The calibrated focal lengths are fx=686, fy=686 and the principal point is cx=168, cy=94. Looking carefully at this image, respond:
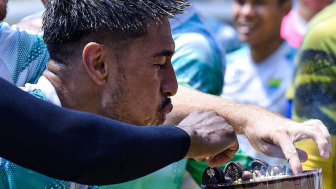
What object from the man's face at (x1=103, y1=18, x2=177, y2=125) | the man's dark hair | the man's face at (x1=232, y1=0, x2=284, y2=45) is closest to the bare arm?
the man's face at (x1=103, y1=18, x2=177, y2=125)

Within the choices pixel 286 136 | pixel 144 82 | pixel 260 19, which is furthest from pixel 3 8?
pixel 260 19

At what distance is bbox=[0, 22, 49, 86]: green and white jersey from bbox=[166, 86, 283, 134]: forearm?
47 cm

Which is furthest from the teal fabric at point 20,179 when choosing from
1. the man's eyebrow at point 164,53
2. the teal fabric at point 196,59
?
the teal fabric at point 196,59

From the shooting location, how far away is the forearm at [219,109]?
2061 millimetres

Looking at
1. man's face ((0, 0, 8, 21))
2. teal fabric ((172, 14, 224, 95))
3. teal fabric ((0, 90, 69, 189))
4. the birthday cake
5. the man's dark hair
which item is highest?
the man's dark hair

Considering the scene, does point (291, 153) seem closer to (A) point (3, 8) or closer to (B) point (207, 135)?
(B) point (207, 135)

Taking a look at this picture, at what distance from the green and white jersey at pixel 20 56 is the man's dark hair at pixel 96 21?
25 centimetres

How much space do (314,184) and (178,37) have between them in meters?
1.66

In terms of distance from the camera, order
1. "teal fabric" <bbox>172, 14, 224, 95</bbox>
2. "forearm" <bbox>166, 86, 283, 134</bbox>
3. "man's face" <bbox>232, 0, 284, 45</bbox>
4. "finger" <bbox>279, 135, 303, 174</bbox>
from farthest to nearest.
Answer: "man's face" <bbox>232, 0, 284, 45</bbox> → "teal fabric" <bbox>172, 14, 224, 95</bbox> → "forearm" <bbox>166, 86, 283, 134</bbox> → "finger" <bbox>279, 135, 303, 174</bbox>

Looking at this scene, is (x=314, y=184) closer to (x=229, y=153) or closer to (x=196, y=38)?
(x=229, y=153)

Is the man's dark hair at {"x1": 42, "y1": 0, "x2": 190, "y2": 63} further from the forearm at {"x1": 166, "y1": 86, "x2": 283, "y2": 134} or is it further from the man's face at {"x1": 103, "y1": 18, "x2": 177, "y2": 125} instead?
the forearm at {"x1": 166, "y1": 86, "x2": 283, "y2": 134}

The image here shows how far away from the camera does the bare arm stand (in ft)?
5.67

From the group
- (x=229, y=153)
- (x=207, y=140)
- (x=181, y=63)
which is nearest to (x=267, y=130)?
(x=229, y=153)

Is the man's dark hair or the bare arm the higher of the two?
the man's dark hair
